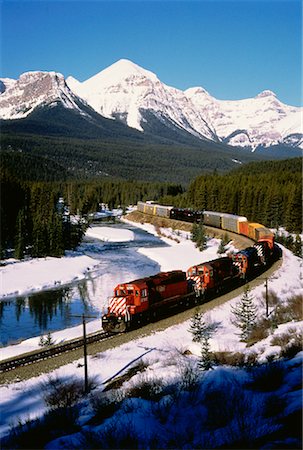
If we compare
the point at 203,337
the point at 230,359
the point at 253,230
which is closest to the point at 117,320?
the point at 203,337

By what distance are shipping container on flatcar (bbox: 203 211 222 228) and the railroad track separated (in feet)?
213

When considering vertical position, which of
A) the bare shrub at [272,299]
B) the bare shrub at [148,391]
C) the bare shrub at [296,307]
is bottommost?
the bare shrub at [272,299]

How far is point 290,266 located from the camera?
56000 millimetres

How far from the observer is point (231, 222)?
287 feet

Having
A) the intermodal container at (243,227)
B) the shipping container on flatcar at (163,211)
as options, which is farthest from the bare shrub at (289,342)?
the shipping container on flatcar at (163,211)

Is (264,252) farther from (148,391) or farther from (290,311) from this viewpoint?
(148,391)

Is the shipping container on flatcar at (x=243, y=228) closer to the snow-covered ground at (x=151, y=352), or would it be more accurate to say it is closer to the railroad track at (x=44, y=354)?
the snow-covered ground at (x=151, y=352)

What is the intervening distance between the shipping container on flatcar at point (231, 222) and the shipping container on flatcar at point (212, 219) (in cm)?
172

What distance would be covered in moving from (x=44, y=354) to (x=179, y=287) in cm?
1383

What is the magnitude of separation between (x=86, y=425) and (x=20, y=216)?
201 feet

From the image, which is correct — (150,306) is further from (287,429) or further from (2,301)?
(287,429)

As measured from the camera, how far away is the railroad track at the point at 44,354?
26177 mm

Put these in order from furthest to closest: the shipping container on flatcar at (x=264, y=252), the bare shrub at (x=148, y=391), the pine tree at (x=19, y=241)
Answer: the pine tree at (x=19, y=241)
the shipping container on flatcar at (x=264, y=252)
the bare shrub at (x=148, y=391)

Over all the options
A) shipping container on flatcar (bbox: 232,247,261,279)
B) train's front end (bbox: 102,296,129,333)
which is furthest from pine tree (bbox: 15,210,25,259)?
train's front end (bbox: 102,296,129,333)
